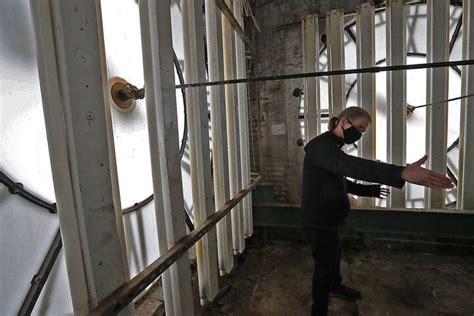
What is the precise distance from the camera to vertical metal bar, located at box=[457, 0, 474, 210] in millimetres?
2502

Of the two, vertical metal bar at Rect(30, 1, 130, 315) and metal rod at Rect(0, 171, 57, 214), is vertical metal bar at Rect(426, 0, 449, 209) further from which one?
metal rod at Rect(0, 171, 57, 214)

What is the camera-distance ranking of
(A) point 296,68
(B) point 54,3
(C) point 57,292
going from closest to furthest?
1. (B) point 54,3
2. (C) point 57,292
3. (A) point 296,68

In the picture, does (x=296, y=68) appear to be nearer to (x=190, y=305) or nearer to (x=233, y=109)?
(x=233, y=109)

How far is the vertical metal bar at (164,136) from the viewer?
1164 mm

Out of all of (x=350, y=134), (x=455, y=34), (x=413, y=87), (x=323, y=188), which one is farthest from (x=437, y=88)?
(x=323, y=188)

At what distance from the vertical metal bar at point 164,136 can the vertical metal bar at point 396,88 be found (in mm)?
2414

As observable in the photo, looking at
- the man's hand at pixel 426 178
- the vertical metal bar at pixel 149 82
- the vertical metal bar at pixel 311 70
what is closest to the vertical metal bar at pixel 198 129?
the vertical metal bar at pixel 149 82

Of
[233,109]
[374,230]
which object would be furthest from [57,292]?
[374,230]

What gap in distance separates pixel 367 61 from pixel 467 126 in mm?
1165

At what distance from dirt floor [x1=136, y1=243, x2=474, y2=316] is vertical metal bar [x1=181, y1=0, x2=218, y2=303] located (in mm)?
321

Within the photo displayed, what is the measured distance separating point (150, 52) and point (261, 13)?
2.62 meters

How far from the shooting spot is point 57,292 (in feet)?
4.30

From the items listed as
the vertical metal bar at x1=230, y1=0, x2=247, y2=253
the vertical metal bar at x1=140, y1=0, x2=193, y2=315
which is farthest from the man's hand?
Result: the vertical metal bar at x1=230, y1=0, x2=247, y2=253

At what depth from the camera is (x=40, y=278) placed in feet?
4.01
